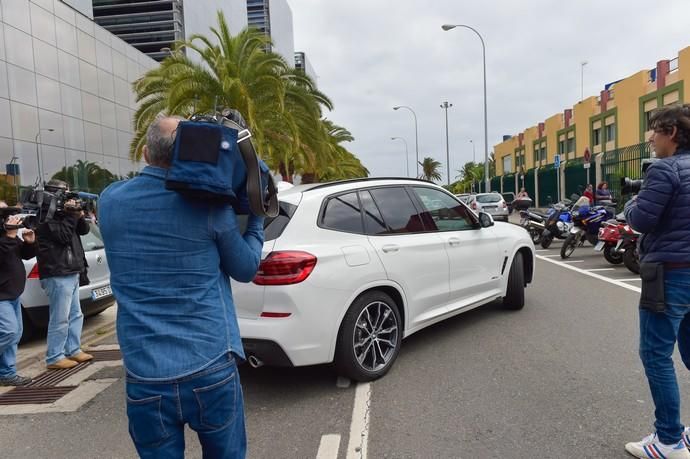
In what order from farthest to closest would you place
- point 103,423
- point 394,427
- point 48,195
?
point 48,195, point 103,423, point 394,427

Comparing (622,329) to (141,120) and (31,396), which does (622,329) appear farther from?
(141,120)

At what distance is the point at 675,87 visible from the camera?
1067 inches

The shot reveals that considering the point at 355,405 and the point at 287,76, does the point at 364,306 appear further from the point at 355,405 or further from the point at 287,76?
the point at 287,76

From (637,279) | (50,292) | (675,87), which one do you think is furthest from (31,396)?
(675,87)

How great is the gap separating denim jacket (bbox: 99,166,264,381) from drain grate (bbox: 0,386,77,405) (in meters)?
3.11

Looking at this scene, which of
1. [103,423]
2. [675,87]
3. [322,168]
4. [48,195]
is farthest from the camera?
[675,87]

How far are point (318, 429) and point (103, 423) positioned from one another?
1567 millimetres

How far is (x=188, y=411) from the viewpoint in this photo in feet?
5.56

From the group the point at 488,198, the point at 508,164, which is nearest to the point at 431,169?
the point at 508,164

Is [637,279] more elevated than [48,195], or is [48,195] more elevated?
[48,195]

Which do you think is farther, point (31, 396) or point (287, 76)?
point (287, 76)

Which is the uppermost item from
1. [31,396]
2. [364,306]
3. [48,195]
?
[48,195]

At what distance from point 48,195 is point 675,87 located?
30987 mm

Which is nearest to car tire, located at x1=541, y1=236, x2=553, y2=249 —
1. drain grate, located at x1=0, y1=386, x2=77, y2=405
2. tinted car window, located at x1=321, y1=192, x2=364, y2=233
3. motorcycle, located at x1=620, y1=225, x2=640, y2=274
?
motorcycle, located at x1=620, y1=225, x2=640, y2=274
